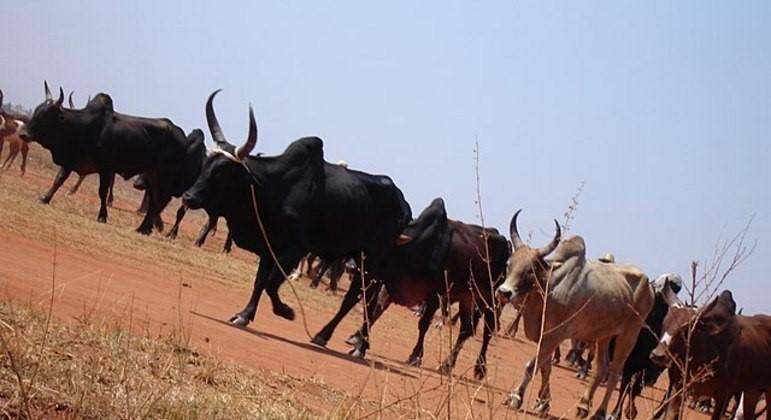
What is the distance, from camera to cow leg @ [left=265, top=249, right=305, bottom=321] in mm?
12008

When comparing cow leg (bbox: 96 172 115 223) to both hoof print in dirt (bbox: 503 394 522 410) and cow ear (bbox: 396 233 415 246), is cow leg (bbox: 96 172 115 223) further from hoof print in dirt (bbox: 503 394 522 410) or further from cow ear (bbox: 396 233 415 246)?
hoof print in dirt (bbox: 503 394 522 410)

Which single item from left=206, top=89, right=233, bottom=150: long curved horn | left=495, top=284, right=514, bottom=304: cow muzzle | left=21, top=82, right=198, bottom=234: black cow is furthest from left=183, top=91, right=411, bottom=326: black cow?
left=21, top=82, right=198, bottom=234: black cow

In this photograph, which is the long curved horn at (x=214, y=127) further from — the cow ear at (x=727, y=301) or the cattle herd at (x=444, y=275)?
the cow ear at (x=727, y=301)

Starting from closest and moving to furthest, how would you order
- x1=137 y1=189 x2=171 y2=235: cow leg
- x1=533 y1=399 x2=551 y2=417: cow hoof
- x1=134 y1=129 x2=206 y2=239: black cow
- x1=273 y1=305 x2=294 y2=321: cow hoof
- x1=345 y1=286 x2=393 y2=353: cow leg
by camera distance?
x1=533 y1=399 x2=551 y2=417: cow hoof → x1=273 y1=305 x2=294 y2=321: cow hoof → x1=345 y1=286 x2=393 y2=353: cow leg → x1=137 y1=189 x2=171 y2=235: cow leg → x1=134 y1=129 x2=206 y2=239: black cow

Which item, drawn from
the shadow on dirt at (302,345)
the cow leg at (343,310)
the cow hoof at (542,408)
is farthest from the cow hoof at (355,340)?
the cow hoof at (542,408)

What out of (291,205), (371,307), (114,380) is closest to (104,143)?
(371,307)

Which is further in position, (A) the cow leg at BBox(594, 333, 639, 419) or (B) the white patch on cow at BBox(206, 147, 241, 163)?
(A) the cow leg at BBox(594, 333, 639, 419)

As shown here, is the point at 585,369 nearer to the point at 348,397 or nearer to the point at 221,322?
the point at 221,322

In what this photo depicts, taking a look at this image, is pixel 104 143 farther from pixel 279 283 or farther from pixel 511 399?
pixel 511 399

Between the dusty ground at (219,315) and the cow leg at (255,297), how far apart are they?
0.63 feet

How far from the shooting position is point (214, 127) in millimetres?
12336

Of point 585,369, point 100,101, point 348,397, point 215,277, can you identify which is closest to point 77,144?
point 100,101

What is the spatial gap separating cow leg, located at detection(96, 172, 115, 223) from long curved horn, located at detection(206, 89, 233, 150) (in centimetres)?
971

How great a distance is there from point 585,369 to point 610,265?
7583mm
